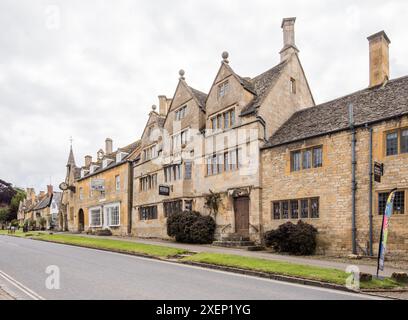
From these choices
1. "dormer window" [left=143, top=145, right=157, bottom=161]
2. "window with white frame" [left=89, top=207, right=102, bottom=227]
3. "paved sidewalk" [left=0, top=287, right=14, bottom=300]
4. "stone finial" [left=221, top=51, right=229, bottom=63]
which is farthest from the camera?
"window with white frame" [left=89, top=207, right=102, bottom=227]

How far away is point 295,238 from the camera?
746 inches

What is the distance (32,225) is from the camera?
67625 millimetres

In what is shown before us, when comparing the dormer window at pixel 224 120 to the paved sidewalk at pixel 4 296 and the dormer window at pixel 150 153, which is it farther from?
the paved sidewalk at pixel 4 296

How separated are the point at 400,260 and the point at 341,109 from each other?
9.36 meters

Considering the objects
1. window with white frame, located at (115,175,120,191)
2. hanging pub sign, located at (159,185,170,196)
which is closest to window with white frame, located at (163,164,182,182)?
hanging pub sign, located at (159,185,170,196)

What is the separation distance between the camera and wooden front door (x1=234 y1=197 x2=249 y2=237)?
24.3 m

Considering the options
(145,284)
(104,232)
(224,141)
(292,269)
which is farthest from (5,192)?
(292,269)

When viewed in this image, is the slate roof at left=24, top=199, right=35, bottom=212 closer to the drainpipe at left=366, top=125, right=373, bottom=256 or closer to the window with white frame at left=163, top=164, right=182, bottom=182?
the window with white frame at left=163, top=164, right=182, bottom=182

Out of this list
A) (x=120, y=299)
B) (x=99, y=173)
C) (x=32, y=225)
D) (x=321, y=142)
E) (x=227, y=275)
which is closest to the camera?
(x=120, y=299)

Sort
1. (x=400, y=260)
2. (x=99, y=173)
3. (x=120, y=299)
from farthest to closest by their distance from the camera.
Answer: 1. (x=99, y=173)
2. (x=400, y=260)
3. (x=120, y=299)

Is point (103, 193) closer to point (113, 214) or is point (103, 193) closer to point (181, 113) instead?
point (113, 214)

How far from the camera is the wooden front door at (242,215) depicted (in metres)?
24.3
